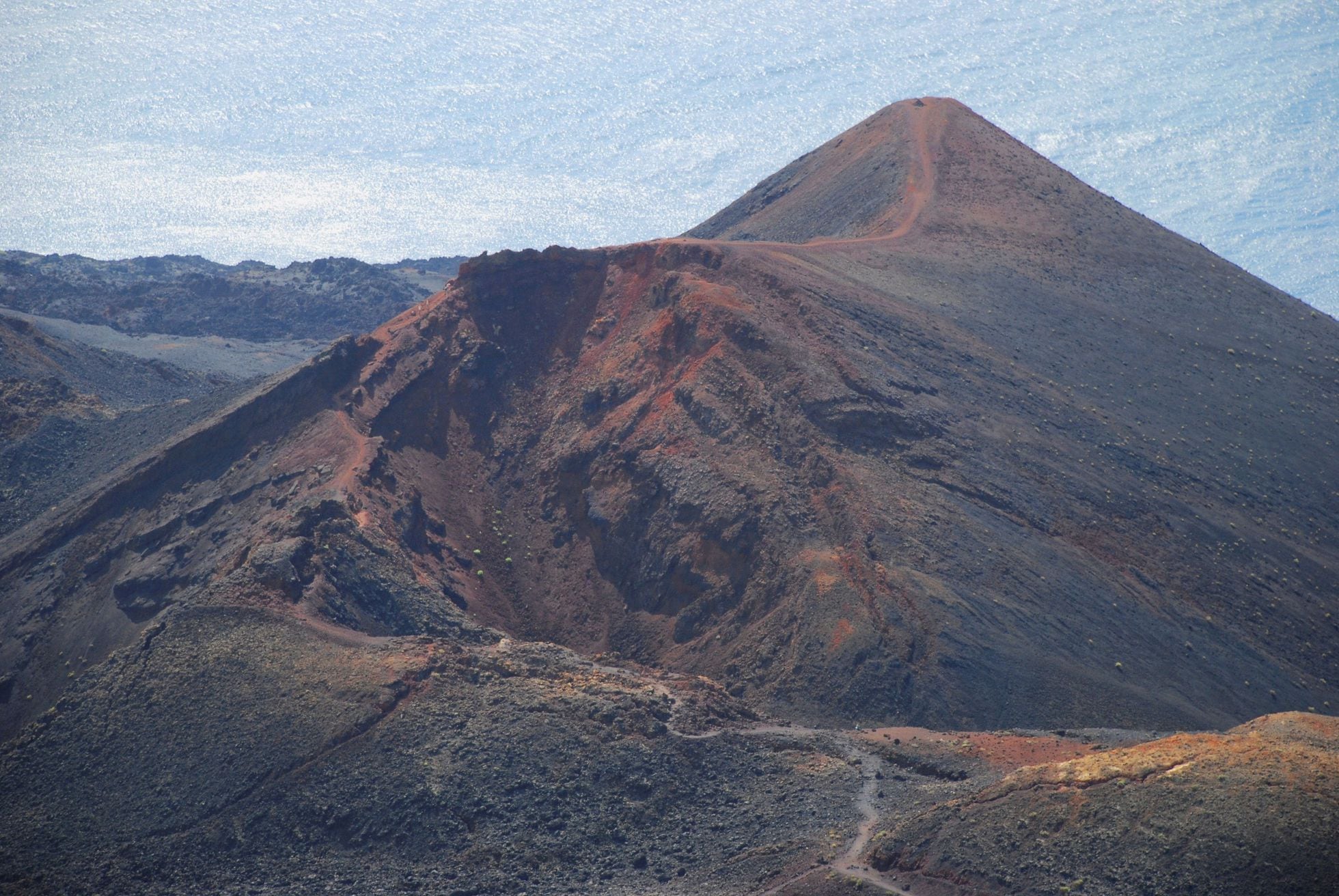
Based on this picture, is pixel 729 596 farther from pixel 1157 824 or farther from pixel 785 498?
pixel 1157 824

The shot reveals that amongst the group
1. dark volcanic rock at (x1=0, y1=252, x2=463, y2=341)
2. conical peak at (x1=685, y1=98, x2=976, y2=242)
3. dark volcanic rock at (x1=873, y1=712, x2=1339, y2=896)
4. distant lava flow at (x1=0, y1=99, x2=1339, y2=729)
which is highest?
conical peak at (x1=685, y1=98, x2=976, y2=242)

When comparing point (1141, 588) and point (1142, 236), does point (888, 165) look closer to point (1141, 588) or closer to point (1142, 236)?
point (1142, 236)

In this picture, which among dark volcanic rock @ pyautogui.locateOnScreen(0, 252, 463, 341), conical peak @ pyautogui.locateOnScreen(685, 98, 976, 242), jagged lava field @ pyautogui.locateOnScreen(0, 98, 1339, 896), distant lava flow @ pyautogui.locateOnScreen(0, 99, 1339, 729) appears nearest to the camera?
jagged lava field @ pyautogui.locateOnScreen(0, 98, 1339, 896)

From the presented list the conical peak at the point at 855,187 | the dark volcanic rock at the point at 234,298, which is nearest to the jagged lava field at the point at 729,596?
the conical peak at the point at 855,187

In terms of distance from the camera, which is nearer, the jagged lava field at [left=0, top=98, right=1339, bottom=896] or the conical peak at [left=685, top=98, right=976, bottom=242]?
the jagged lava field at [left=0, top=98, right=1339, bottom=896]

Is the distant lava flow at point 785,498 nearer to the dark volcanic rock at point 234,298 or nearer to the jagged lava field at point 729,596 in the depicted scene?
the jagged lava field at point 729,596

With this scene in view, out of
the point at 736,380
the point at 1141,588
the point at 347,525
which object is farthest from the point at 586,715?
the point at 1141,588

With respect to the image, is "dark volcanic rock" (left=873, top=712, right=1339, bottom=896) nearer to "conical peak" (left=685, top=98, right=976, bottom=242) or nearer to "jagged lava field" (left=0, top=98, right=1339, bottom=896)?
"jagged lava field" (left=0, top=98, right=1339, bottom=896)

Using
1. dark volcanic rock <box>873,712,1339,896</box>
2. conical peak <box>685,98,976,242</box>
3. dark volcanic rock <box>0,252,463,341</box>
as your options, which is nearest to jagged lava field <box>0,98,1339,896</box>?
dark volcanic rock <box>873,712,1339,896</box>
